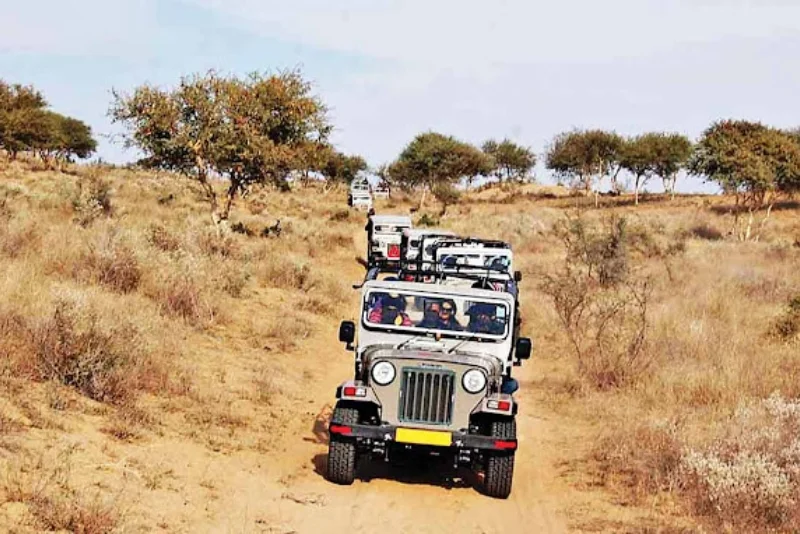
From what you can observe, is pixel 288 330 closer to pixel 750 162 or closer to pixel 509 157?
pixel 750 162

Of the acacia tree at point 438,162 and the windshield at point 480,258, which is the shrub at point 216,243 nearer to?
the windshield at point 480,258

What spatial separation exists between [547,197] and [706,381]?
195ft

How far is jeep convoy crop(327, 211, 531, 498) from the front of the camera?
27.8ft

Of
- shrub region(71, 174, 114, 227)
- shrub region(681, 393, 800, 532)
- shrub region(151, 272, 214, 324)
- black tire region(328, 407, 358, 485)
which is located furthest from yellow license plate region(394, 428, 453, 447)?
shrub region(71, 174, 114, 227)

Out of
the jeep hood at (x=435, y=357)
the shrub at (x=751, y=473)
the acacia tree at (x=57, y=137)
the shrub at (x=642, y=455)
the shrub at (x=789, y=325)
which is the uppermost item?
the acacia tree at (x=57, y=137)

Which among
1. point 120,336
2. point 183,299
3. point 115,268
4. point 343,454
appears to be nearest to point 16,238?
point 115,268

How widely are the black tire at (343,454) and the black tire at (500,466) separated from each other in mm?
1370

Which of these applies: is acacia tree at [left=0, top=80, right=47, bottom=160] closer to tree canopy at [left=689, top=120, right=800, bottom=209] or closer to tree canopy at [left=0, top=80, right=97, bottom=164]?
tree canopy at [left=0, top=80, right=97, bottom=164]

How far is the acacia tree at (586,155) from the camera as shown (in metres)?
69.6

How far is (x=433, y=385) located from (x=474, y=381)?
41 cm

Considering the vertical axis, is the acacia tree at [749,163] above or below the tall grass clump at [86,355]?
above

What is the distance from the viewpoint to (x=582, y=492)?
9109mm

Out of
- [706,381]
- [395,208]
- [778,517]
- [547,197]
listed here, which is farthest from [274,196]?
[778,517]

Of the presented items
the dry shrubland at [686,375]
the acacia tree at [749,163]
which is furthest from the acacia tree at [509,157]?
the dry shrubland at [686,375]
